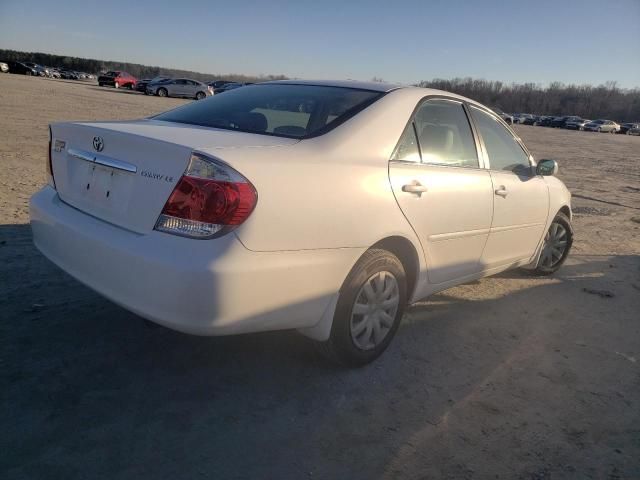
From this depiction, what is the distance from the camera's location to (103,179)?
259 cm

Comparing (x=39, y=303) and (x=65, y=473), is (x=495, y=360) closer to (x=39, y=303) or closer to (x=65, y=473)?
(x=65, y=473)

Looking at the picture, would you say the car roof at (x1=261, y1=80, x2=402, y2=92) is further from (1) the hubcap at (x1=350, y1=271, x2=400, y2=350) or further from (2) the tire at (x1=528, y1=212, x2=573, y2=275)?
(2) the tire at (x1=528, y1=212, x2=573, y2=275)

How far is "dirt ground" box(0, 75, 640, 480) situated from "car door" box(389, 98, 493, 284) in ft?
1.95

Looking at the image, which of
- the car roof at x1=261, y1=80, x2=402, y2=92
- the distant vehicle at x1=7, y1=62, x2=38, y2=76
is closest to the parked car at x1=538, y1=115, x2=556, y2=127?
the distant vehicle at x1=7, y1=62, x2=38, y2=76

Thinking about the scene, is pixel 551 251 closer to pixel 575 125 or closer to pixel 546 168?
pixel 546 168

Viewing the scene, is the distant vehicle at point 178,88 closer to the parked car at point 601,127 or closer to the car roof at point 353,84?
the car roof at point 353,84

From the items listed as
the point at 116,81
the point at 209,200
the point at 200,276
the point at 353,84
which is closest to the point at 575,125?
the point at 116,81

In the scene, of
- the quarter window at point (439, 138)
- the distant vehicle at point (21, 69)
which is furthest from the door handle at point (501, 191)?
the distant vehicle at point (21, 69)

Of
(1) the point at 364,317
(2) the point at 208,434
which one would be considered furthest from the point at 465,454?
(2) the point at 208,434

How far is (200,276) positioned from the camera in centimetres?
217

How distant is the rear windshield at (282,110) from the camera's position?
294 centimetres

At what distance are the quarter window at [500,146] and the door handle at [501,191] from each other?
6.2 inches

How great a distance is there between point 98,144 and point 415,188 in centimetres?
171

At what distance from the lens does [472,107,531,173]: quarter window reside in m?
3.94
